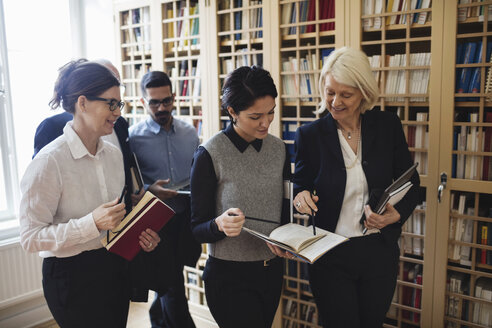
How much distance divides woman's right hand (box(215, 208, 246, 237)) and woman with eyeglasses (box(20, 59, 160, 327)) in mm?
360

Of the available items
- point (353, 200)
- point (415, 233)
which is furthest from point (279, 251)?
point (415, 233)

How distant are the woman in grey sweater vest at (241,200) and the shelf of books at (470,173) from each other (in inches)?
44.5

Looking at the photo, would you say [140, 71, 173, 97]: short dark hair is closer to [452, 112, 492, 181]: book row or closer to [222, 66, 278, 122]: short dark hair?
[222, 66, 278, 122]: short dark hair

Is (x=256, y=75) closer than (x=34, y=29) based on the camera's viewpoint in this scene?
Yes

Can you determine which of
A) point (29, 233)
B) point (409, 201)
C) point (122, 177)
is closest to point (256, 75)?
point (122, 177)

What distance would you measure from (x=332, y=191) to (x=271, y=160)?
0.30 meters

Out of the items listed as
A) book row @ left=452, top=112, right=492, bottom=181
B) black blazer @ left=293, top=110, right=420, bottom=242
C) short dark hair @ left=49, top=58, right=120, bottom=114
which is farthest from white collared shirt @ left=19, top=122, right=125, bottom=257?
book row @ left=452, top=112, right=492, bottom=181

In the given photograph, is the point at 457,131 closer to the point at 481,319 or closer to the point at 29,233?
the point at 481,319

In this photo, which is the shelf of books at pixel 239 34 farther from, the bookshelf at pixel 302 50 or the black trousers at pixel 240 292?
the black trousers at pixel 240 292

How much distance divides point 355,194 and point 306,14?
1357mm

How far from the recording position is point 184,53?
333 centimetres

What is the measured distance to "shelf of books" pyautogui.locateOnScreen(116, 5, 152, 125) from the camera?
11.2 ft

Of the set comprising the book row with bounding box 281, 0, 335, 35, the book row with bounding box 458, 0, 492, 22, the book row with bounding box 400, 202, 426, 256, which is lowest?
the book row with bounding box 400, 202, 426, 256

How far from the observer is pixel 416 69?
2.29 meters
